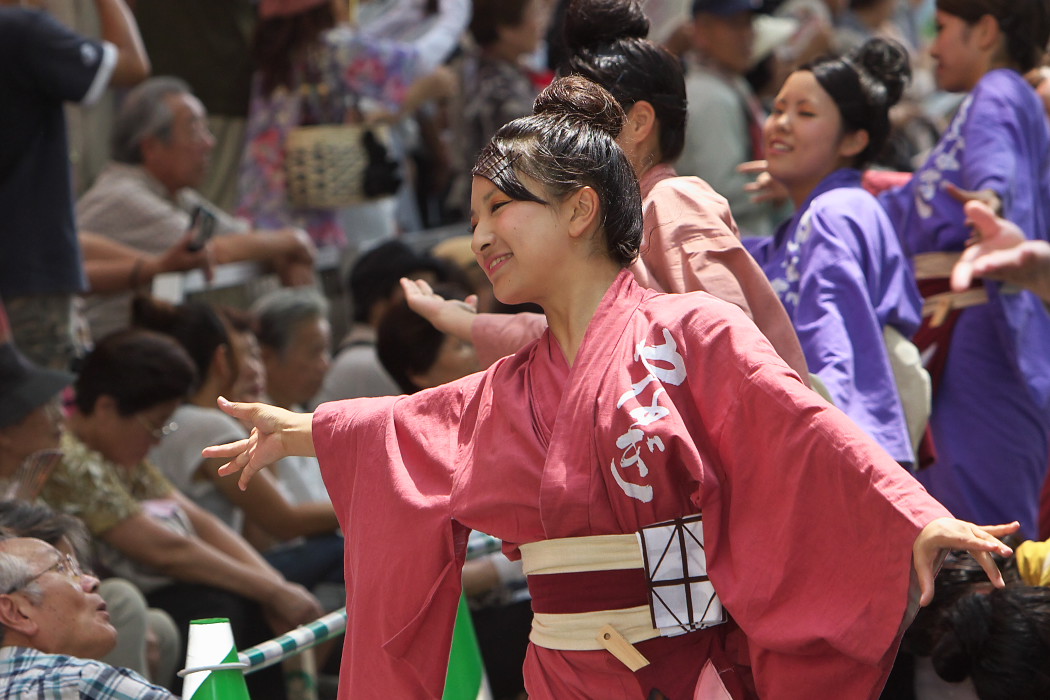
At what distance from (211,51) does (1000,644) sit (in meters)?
4.19

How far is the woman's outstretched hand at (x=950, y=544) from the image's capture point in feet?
6.23

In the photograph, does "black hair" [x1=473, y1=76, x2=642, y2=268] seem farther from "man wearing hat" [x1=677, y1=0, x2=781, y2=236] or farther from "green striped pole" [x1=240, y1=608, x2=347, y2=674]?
"man wearing hat" [x1=677, y1=0, x2=781, y2=236]

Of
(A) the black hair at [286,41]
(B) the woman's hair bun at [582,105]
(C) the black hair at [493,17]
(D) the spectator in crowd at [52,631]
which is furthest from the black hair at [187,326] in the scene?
(B) the woman's hair bun at [582,105]

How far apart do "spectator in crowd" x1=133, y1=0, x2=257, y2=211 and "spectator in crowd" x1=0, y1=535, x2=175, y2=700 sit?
3.24m

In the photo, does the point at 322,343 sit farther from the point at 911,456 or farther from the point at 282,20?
the point at 911,456

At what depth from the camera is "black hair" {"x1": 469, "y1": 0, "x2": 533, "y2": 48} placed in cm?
569

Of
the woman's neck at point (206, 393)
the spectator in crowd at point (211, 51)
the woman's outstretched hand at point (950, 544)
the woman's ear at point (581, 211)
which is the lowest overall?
the woman's neck at point (206, 393)

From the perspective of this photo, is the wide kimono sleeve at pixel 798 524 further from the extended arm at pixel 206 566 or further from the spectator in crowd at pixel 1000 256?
the extended arm at pixel 206 566

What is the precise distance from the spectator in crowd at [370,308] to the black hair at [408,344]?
0.33m

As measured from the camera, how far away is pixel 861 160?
11.3 feet

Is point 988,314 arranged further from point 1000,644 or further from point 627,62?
point 627,62

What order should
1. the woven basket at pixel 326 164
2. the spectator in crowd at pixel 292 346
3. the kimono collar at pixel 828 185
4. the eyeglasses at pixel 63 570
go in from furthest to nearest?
the woven basket at pixel 326 164 → the spectator in crowd at pixel 292 346 → the kimono collar at pixel 828 185 → the eyeglasses at pixel 63 570

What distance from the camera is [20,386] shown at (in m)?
3.62

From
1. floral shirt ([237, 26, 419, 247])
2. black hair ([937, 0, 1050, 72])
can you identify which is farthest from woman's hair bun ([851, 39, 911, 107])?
floral shirt ([237, 26, 419, 247])
